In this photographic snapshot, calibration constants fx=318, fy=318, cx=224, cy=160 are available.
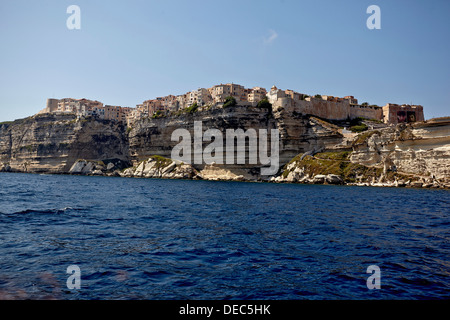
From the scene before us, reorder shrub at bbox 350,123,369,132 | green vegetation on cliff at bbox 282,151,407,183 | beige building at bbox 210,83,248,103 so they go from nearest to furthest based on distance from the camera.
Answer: green vegetation on cliff at bbox 282,151,407,183 → shrub at bbox 350,123,369,132 → beige building at bbox 210,83,248,103

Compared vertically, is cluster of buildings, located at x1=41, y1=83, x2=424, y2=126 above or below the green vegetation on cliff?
above

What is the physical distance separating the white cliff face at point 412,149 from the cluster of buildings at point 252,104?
31.4 metres

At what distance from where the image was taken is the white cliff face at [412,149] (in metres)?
65.3

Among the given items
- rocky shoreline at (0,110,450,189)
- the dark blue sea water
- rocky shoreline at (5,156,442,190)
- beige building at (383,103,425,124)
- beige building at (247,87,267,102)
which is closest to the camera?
the dark blue sea water

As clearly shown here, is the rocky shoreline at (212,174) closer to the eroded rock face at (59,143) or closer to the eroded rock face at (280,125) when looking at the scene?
the eroded rock face at (280,125)

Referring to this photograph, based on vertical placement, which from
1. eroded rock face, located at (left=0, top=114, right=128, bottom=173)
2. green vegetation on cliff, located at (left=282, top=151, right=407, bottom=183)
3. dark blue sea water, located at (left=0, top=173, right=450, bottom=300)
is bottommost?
dark blue sea water, located at (left=0, top=173, right=450, bottom=300)

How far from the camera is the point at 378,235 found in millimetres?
17750

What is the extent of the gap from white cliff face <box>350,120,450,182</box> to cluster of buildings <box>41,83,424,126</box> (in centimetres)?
3137

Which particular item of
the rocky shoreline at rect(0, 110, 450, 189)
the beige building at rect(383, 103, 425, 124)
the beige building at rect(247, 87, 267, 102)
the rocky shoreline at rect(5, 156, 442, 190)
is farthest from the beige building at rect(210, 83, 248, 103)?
the beige building at rect(383, 103, 425, 124)

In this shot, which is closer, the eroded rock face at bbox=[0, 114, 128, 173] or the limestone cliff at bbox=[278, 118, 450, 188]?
the limestone cliff at bbox=[278, 118, 450, 188]

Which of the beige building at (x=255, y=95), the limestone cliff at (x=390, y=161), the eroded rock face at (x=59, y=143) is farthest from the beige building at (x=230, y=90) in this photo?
the eroded rock face at (x=59, y=143)

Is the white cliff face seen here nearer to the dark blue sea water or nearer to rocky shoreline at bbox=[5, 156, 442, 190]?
rocky shoreline at bbox=[5, 156, 442, 190]

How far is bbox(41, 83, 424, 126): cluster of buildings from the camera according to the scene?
10750 centimetres
